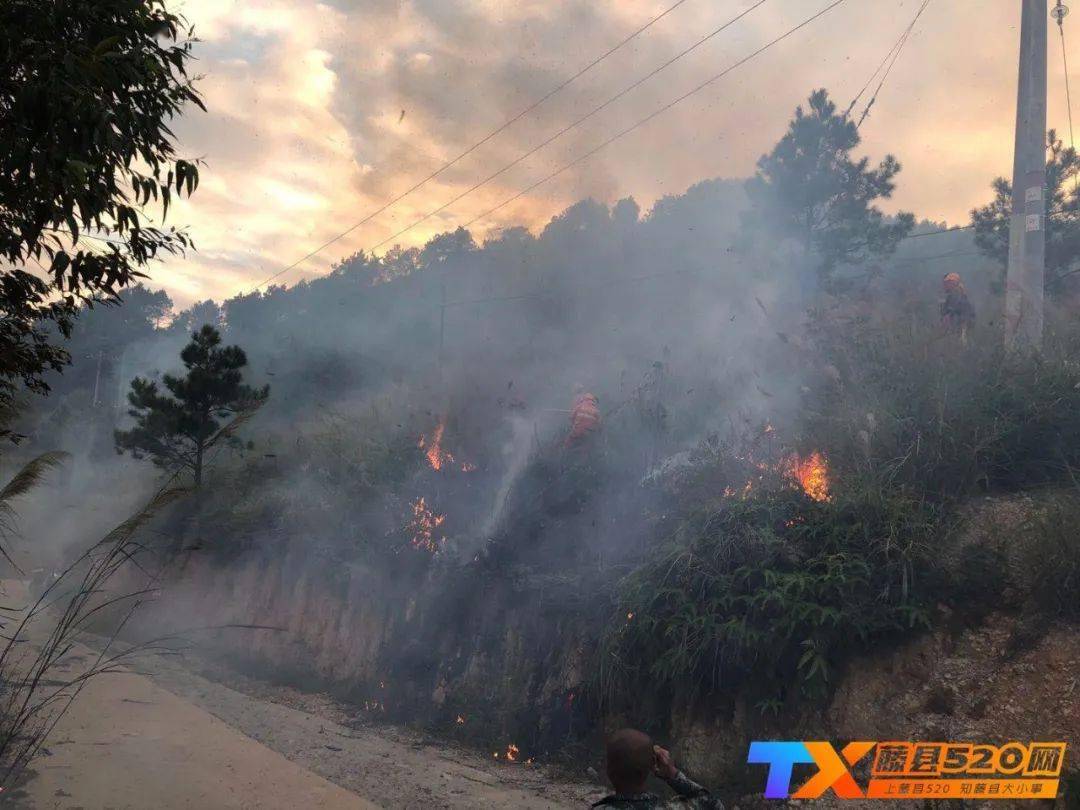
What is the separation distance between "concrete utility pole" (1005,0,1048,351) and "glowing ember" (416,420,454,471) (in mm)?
11234

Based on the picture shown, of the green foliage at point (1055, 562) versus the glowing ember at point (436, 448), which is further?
the glowing ember at point (436, 448)

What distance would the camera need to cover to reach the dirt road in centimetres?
676

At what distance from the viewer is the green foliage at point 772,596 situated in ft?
22.8

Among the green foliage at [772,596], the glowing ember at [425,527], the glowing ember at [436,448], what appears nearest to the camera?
the green foliage at [772,596]

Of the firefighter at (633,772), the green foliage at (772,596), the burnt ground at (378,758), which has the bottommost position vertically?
the burnt ground at (378,758)

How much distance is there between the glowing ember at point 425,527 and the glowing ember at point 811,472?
724 centimetres

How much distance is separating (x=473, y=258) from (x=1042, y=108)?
1503 inches

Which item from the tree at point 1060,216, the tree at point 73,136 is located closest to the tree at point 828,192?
the tree at point 1060,216

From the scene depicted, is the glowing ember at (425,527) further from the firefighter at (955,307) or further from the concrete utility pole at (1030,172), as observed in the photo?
the concrete utility pole at (1030,172)

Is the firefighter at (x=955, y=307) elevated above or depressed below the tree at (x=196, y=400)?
above

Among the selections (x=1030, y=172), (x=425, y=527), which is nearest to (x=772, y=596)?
(x=1030, y=172)

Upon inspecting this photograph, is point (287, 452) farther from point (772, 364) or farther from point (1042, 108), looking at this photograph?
point (1042, 108)

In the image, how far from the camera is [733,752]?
23.5 feet

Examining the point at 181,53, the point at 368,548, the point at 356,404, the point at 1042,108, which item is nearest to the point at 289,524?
the point at 368,548
